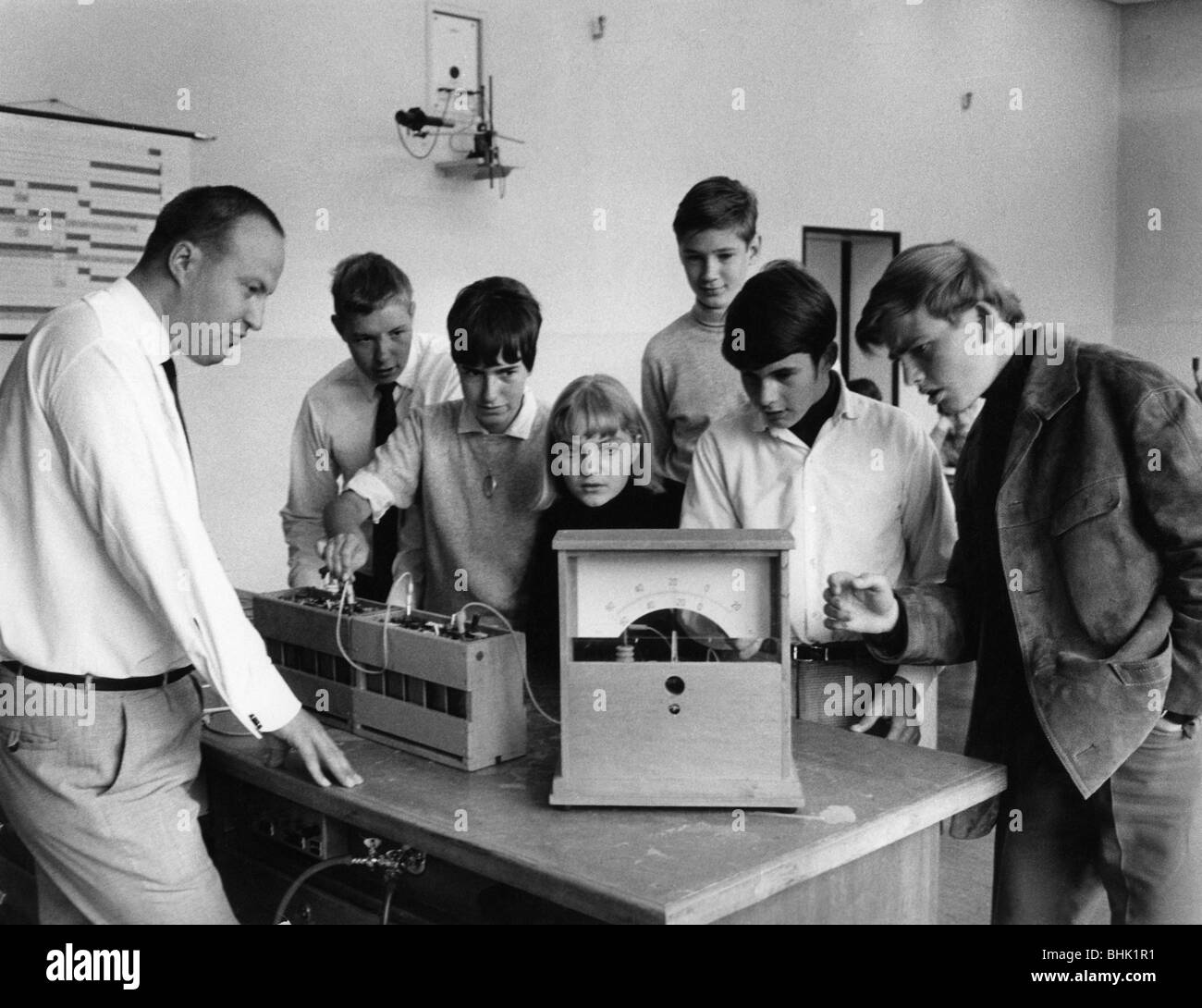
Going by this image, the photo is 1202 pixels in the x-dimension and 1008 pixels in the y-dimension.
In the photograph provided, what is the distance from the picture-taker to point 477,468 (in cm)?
255

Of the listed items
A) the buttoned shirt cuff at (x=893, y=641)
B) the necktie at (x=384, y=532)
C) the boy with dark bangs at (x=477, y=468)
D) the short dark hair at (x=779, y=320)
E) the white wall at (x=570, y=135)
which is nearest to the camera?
the buttoned shirt cuff at (x=893, y=641)

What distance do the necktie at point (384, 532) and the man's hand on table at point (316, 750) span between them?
1326 mm

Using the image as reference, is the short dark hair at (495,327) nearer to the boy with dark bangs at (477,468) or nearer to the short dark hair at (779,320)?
the boy with dark bangs at (477,468)

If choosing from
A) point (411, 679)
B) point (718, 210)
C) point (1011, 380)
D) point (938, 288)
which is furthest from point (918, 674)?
point (718, 210)

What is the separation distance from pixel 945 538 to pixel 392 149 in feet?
11.9

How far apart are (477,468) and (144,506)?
0.97 metres

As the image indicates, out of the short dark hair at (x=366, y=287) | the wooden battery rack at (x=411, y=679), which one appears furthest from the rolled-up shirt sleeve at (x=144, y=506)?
the short dark hair at (x=366, y=287)

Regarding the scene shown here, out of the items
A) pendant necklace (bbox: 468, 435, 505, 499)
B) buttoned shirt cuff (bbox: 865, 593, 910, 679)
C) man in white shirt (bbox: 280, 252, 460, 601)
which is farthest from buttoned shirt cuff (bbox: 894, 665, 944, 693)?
man in white shirt (bbox: 280, 252, 460, 601)

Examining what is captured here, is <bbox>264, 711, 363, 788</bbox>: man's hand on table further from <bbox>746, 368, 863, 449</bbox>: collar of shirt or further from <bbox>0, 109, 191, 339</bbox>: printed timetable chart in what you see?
<bbox>0, 109, 191, 339</bbox>: printed timetable chart

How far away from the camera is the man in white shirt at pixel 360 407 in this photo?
303 cm

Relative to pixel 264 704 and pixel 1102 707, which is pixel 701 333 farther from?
pixel 264 704

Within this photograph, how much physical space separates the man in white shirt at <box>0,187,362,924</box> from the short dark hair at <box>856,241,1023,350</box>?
0.94m
